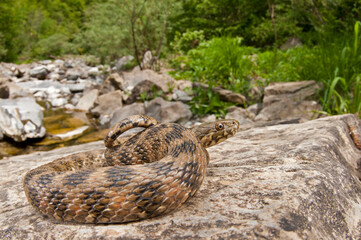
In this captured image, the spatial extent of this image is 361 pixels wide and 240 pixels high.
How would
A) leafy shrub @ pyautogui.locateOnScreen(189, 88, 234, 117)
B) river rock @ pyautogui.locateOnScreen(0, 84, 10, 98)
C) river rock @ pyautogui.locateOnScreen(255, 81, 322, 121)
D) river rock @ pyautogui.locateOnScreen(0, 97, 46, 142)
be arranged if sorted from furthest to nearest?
river rock @ pyautogui.locateOnScreen(0, 84, 10, 98) < leafy shrub @ pyautogui.locateOnScreen(189, 88, 234, 117) < river rock @ pyautogui.locateOnScreen(0, 97, 46, 142) < river rock @ pyautogui.locateOnScreen(255, 81, 322, 121)

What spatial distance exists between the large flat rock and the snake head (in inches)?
12.1

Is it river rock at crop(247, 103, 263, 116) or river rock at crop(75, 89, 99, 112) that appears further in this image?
river rock at crop(75, 89, 99, 112)

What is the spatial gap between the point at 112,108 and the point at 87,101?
2.51 metres

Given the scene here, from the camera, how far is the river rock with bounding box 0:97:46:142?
873cm

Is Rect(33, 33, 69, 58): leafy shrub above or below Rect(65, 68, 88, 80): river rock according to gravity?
above

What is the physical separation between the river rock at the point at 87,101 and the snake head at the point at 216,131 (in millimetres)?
10814

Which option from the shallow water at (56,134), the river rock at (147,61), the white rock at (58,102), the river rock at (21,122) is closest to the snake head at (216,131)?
the shallow water at (56,134)

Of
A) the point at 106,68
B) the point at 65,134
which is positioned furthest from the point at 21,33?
the point at 65,134

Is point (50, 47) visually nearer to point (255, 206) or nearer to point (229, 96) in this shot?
point (229, 96)

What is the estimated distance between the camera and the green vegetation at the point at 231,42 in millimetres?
7322

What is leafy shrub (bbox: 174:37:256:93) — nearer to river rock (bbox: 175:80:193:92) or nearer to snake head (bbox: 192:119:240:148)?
river rock (bbox: 175:80:193:92)

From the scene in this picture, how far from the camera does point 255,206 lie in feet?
7.06

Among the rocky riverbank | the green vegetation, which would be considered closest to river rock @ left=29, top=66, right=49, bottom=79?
the green vegetation

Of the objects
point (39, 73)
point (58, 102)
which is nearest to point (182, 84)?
point (58, 102)
